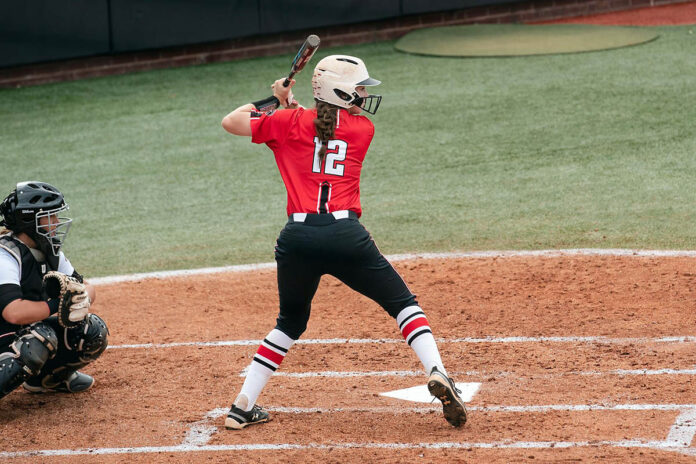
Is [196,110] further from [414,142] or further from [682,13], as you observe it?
[682,13]

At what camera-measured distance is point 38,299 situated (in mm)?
5422

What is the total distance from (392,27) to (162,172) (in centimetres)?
684

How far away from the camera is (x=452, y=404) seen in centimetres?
474

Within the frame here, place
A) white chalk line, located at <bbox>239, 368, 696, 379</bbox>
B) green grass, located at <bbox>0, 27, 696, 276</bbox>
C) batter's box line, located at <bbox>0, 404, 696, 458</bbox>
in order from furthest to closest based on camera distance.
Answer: green grass, located at <bbox>0, 27, 696, 276</bbox>
white chalk line, located at <bbox>239, 368, 696, 379</bbox>
batter's box line, located at <bbox>0, 404, 696, 458</bbox>

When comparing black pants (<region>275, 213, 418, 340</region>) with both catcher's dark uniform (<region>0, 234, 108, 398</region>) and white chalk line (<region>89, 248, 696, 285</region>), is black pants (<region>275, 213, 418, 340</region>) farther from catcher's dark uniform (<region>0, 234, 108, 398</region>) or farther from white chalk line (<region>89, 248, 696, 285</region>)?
white chalk line (<region>89, 248, 696, 285</region>)

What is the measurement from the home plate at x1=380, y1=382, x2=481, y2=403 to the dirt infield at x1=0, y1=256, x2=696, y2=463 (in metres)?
0.08

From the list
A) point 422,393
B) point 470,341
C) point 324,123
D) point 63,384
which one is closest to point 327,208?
point 324,123

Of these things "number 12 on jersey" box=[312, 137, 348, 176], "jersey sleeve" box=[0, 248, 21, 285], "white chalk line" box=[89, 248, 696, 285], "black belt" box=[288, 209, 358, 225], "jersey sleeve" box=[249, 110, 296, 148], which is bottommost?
"white chalk line" box=[89, 248, 696, 285]

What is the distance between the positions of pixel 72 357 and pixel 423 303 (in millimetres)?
2741

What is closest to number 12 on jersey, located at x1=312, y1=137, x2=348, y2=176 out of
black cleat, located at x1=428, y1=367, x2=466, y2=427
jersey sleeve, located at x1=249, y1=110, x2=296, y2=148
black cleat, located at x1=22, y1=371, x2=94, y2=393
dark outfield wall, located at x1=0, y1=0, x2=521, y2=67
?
jersey sleeve, located at x1=249, y1=110, x2=296, y2=148

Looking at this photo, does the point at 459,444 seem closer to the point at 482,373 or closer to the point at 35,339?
the point at 482,373

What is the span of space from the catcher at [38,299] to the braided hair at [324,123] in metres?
1.54

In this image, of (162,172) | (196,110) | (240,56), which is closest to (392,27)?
(240,56)

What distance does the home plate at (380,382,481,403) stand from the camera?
5.40 metres
